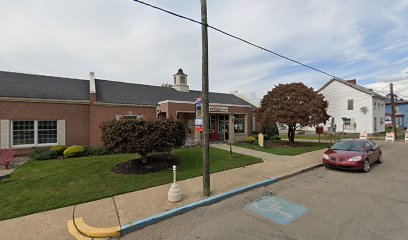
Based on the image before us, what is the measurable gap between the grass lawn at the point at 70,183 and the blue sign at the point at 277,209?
3027mm

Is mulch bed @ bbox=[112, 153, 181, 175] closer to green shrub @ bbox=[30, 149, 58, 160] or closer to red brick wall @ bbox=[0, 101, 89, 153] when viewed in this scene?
green shrub @ bbox=[30, 149, 58, 160]

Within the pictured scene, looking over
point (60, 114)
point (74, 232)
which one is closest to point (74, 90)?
point (60, 114)

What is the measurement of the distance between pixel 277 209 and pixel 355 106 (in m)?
35.1

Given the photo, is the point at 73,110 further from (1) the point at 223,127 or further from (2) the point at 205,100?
(2) the point at 205,100

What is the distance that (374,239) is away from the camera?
3580 millimetres

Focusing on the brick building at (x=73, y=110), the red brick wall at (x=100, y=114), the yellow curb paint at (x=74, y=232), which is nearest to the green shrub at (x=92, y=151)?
the red brick wall at (x=100, y=114)

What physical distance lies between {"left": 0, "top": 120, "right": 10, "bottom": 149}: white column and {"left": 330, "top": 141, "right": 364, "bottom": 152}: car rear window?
19.8 m

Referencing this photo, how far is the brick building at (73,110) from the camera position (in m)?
13.1

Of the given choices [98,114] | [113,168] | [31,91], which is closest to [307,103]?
[113,168]

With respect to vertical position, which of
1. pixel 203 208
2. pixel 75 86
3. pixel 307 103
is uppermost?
pixel 75 86

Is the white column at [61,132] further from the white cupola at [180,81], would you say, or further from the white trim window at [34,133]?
the white cupola at [180,81]

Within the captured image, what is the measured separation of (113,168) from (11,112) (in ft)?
32.6

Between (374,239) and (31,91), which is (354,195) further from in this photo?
(31,91)

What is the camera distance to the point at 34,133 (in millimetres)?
13602
